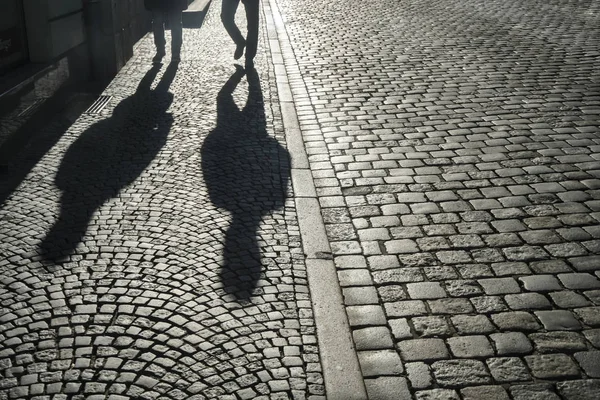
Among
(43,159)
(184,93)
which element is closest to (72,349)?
(43,159)

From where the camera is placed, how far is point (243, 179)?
21.8ft

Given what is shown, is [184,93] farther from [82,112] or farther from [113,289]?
[113,289]

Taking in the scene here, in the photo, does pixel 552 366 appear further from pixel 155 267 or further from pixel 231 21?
pixel 231 21

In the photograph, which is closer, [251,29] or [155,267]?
[155,267]

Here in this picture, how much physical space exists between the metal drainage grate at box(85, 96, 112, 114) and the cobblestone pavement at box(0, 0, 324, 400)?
44 cm

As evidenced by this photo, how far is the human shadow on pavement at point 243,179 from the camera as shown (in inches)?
197

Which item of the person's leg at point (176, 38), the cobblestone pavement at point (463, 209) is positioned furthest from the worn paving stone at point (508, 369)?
the person's leg at point (176, 38)

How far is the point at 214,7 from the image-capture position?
18656mm

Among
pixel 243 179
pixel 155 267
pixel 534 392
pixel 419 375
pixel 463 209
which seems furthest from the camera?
pixel 243 179

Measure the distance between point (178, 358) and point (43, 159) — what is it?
379cm

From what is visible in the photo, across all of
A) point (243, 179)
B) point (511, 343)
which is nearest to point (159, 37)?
point (243, 179)

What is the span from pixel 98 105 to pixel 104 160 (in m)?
2.20

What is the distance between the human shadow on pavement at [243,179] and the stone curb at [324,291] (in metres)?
0.18

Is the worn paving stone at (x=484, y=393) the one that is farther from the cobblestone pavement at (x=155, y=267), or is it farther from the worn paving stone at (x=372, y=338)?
the cobblestone pavement at (x=155, y=267)
